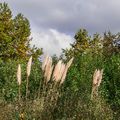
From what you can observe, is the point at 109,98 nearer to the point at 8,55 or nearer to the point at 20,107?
the point at 20,107

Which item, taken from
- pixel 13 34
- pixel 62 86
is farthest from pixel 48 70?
pixel 13 34

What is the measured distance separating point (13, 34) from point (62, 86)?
83.8ft

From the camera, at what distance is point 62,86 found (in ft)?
44.9

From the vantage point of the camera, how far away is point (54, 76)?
31.6 feet

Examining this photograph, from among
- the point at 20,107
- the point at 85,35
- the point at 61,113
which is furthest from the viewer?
the point at 85,35

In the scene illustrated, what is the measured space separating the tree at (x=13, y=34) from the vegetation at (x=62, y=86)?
3.7 inches

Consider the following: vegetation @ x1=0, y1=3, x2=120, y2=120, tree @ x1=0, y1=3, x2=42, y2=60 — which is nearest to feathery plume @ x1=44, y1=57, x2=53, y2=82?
vegetation @ x1=0, y1=3, x2=120, y2=120

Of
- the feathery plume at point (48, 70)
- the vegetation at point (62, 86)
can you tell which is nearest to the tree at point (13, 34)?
the vegetation at point (62, 86)

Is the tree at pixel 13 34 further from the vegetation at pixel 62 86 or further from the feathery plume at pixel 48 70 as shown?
the feathery plume at pixel 48 70

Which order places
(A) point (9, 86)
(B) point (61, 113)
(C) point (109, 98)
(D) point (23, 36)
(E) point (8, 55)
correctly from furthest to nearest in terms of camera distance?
(D) point (23, 36) → (E) point (8, 55) → (A) point (9, 86) → (C) point (109, 98) → (B) point (61, 113)

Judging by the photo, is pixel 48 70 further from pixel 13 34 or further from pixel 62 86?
pixel 13 34

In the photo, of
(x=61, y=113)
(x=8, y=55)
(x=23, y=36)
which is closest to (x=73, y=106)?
(x=61, y=113)

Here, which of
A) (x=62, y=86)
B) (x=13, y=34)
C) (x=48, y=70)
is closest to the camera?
(x=48, y=70)

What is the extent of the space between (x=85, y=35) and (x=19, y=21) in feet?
22.5
